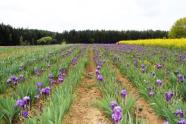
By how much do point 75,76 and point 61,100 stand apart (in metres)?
2.34

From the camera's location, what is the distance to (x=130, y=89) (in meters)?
6.19

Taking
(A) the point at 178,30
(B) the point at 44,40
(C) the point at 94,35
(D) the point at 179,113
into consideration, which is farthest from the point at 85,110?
(C) the point at 94,35

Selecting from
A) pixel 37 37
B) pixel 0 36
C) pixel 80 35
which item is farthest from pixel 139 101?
pixel 80 35

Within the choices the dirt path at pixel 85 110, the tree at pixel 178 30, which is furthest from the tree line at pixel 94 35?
the dirt path at pixel 85 110

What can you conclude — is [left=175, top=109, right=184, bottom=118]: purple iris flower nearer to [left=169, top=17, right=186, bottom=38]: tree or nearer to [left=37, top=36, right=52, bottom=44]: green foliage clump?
[left=169, top=17, right=186, bottom=38]: tree

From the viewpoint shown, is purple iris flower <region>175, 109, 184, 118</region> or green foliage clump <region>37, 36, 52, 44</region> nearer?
purple iris flower <region>175, 109, 184, 118</region>

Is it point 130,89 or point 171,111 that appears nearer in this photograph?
point 171,111

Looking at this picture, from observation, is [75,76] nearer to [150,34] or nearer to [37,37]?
[37,37]

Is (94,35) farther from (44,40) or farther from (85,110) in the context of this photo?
(85,110)

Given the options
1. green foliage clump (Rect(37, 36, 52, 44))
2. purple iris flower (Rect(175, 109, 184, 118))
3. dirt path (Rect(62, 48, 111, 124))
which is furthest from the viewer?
green foliage clump (Rect(37, 36, 52, 44))

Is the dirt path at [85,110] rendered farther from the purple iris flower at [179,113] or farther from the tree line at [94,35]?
the tree line at [94,35]

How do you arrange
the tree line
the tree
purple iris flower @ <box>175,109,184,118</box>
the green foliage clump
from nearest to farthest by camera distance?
1. purple iris flower @ <box>175,109,184,118</box>
2. the tree
3. the green foliage clump
4. the tree line

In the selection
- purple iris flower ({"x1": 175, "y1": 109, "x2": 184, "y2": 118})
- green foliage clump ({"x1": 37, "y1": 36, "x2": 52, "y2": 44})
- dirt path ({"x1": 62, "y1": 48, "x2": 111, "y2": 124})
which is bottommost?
green foliage clump ({"x1": 37, "y1": 36, "x2": 52, "y2": 44})

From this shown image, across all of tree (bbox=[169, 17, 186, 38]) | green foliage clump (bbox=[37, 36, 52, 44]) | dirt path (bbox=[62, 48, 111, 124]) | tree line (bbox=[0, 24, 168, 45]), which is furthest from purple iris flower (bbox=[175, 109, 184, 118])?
tree line (bbox=[0, 24, 168, 45])
